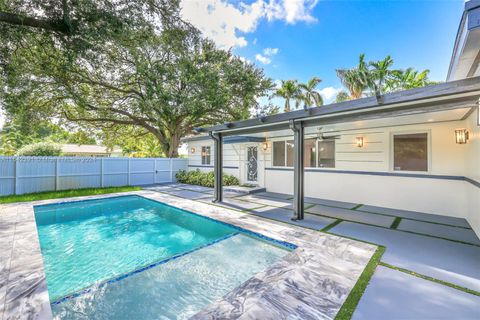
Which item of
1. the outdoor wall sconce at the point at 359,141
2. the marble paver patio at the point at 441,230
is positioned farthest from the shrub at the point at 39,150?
the marble paver patio at the point at 441,230

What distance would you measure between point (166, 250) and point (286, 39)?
11135mm

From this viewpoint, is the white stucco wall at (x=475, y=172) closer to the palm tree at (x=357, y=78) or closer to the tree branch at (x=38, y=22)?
the tree branch at (x=38, y=22)

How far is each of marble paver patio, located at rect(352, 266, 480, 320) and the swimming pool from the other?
5.46 ft

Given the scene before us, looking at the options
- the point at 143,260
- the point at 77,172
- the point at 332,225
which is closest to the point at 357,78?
the point at 332,225

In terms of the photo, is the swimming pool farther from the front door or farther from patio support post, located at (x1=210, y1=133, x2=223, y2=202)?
the front door

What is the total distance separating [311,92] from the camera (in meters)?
22.0

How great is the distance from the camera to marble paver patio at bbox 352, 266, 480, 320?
2.31 metres

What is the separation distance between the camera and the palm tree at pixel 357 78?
1747 cm


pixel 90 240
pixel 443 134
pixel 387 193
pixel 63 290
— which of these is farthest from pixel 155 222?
pixel 443 134

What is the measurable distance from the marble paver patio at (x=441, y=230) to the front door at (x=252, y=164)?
687cm

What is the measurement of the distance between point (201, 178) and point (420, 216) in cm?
1025

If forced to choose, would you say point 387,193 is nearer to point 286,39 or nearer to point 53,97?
point 286,39

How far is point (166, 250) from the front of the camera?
4734mm

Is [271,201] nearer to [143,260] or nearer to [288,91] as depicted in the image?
[143,260]
